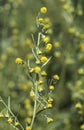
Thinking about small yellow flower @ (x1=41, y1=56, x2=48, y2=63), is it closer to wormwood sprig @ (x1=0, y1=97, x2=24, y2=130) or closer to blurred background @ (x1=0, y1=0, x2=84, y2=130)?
wormwood sprig @ (x1=0, y1=97, x2=24, y2=130)

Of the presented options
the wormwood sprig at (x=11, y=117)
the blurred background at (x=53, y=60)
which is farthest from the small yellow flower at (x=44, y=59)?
the blurred background at (x=53, y=60)

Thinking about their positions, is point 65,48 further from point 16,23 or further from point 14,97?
point 16,23

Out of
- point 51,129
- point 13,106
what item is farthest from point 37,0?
point 51,129

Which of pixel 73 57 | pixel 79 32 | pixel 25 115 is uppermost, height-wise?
pixel 79 32

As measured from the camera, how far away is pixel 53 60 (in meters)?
7.29

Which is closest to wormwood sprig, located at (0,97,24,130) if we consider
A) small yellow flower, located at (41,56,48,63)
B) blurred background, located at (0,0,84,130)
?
small yellow flower, located at (41,56,48,63)

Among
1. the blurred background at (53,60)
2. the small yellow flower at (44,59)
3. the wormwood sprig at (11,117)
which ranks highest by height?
the small yellow flower at (44,59)

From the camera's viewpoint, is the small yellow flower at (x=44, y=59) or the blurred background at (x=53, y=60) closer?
the small yellow flower at (x=44, y=59)

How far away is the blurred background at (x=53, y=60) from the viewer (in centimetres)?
595

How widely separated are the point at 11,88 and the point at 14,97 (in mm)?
219

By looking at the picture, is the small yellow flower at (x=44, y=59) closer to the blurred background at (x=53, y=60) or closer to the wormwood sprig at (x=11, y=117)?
the wormwood sprig at (x=11, y=117)

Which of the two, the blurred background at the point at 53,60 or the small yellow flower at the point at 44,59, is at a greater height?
the small yellow flower at the point at 44,59

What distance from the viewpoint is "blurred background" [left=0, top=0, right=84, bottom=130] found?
595 cm

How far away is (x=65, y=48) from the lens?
6.42 metres
